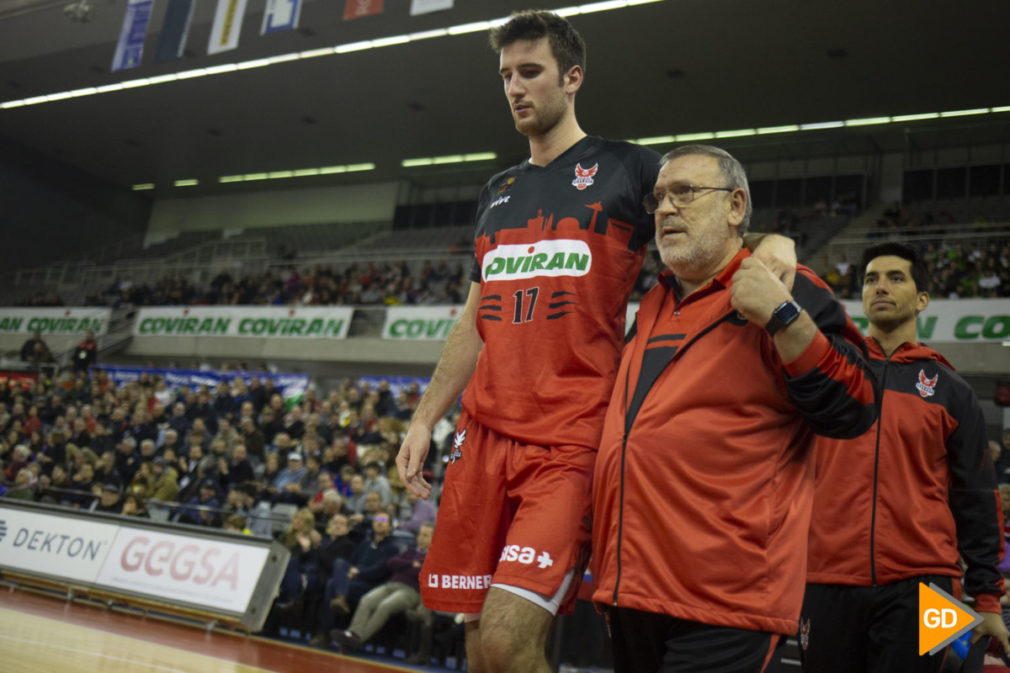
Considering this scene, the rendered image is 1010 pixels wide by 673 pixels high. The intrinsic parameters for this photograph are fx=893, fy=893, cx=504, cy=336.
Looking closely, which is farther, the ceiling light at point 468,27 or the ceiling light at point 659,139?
the ceiling light at point 659,139

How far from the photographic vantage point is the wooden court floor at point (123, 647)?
4.83 meters

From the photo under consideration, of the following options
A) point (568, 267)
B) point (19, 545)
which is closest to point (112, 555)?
point (19, 545)

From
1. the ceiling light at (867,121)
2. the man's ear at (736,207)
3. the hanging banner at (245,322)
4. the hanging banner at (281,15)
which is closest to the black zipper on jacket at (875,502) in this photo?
the man's ear at (736,207)

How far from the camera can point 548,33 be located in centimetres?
252

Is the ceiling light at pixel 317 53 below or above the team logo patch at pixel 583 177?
above

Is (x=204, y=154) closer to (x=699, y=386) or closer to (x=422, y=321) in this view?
(x=422, y=321)

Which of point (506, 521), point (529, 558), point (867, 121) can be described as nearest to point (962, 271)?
point (867, 121)

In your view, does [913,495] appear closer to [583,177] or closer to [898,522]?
[898,522]

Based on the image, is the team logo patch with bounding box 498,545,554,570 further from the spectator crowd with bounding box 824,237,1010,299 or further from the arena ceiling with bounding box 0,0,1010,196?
the arena ceiling with bounding box 0,0,1010,196

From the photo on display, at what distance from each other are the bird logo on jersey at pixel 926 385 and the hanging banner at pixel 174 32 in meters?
10.9

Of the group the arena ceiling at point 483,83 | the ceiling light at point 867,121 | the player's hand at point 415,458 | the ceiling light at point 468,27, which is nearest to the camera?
the player's hand at point 415,458

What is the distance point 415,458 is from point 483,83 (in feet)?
54.6

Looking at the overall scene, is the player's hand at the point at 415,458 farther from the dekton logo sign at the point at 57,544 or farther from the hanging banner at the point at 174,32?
the hanging banner at the point at 174,32

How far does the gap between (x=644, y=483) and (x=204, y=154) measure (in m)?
25.3
